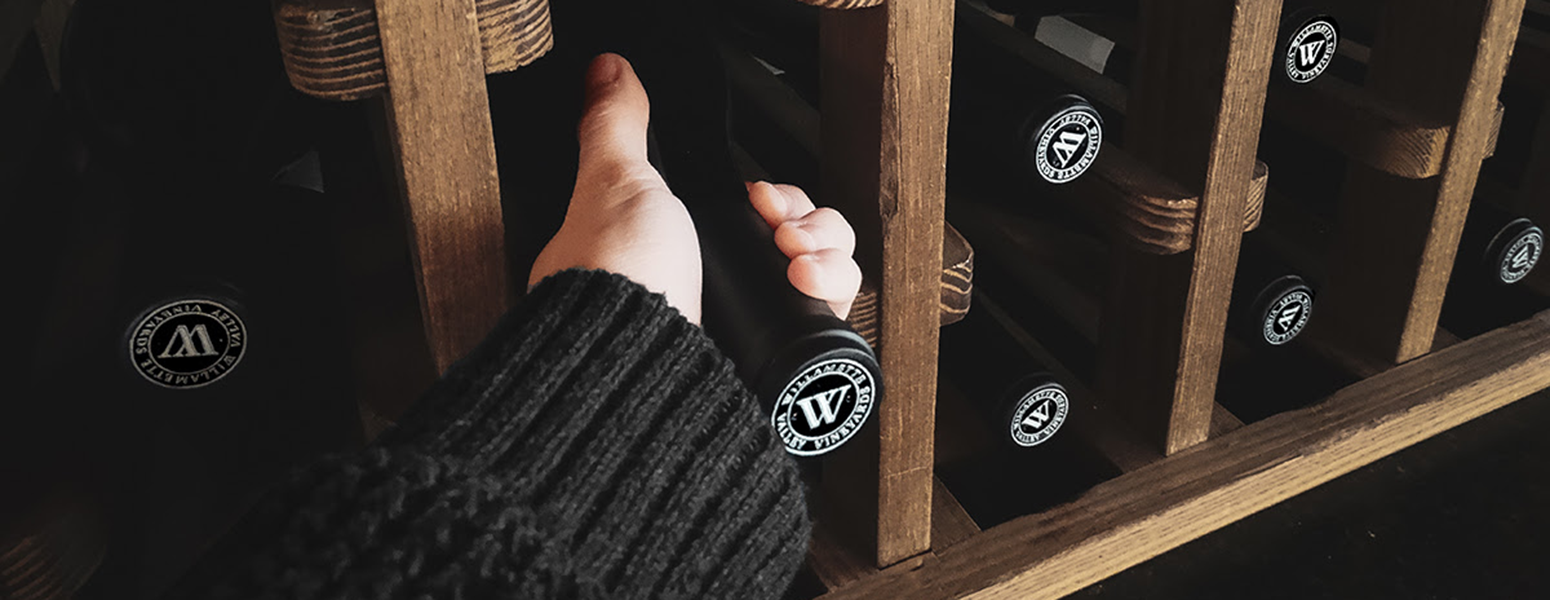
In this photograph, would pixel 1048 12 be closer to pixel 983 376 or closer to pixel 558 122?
pixel 983 376

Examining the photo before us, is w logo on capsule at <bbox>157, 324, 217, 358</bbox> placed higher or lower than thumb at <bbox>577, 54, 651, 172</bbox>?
lower

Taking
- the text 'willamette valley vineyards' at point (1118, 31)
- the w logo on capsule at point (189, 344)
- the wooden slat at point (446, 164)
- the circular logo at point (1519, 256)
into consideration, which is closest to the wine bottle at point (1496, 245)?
the circular logo at point (1519, 256)

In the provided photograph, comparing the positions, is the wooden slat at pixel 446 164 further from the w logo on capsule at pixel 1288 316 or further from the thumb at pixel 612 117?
the w logo on capsule at pixel 1288 316

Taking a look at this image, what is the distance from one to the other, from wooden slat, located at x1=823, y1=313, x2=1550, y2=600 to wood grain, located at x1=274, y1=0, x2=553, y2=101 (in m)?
0.37

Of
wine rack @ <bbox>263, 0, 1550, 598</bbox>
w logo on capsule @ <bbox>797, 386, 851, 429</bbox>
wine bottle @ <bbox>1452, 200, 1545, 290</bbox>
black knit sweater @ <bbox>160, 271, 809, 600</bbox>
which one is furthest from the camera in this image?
wine bottle @ <bbox>1452, 200, 1545, 290</bbox>

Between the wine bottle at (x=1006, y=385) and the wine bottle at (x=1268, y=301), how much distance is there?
13 cm

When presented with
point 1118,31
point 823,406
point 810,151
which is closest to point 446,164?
point 823,406

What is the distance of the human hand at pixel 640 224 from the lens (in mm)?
385

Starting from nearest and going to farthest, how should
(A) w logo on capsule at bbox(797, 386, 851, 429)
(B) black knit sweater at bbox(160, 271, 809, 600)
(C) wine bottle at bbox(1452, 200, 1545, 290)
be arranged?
(B) black knit sweater at bbox(160, 271, 809, 600) < (A) w logo on capsule at bbox(797, 386, 851, 429) < (C) wine bottle at bbox(1452, 200, 1545, 290)

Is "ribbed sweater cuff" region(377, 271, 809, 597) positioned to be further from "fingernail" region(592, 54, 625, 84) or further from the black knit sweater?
"fingernail" region(592, 54, 625, 84)

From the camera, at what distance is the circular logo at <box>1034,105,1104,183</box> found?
1.76 feet

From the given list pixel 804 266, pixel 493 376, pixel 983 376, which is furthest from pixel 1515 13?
pixel 493 376

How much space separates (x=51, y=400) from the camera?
479 millimetres

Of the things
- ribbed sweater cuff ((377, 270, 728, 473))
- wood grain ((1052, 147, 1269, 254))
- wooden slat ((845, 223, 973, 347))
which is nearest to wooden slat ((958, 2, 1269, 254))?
wood grain ((1052, 147, 1269, 254))
